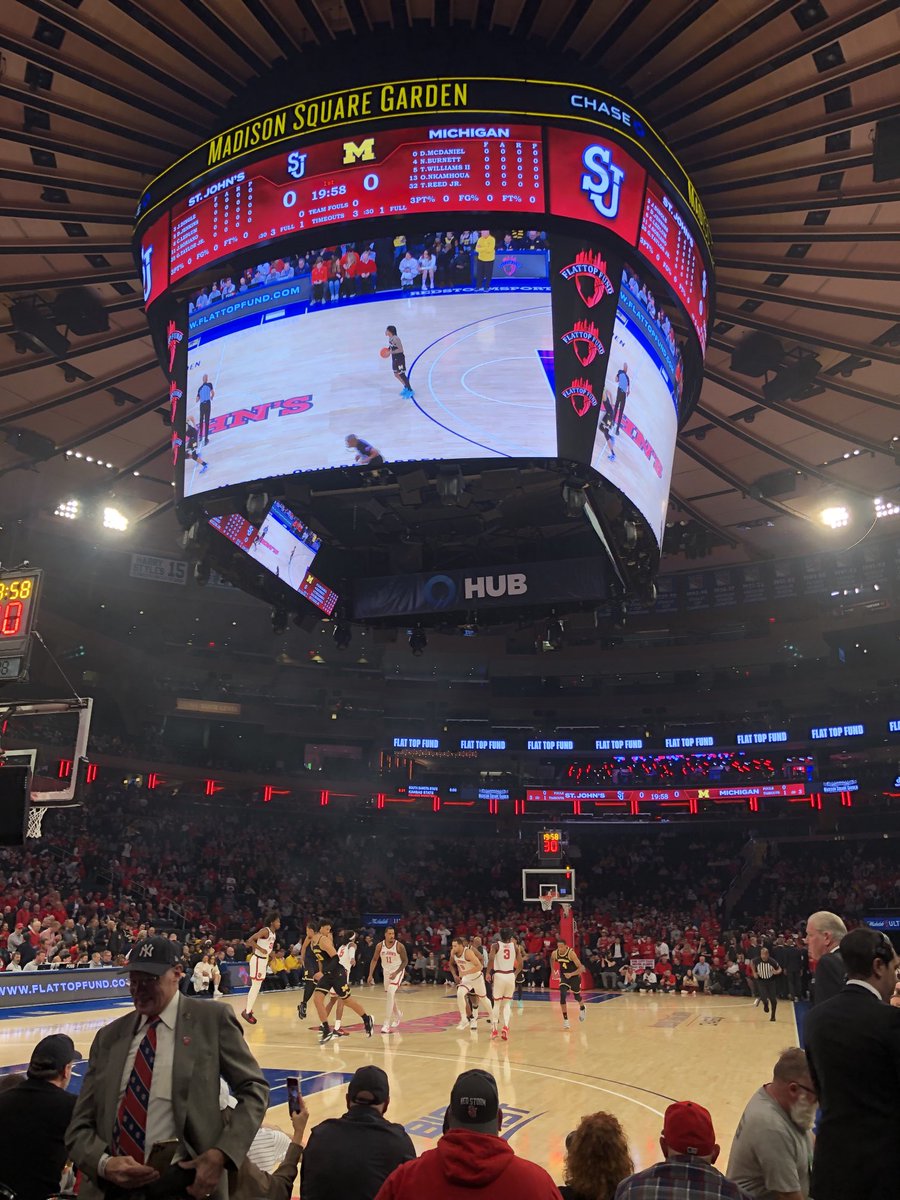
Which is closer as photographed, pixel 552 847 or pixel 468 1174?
pixel 468 1174

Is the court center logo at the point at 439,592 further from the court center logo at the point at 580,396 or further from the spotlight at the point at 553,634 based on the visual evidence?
the court center logo at the point at 580,396

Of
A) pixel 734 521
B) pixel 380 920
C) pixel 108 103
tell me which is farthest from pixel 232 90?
pixel 380 920

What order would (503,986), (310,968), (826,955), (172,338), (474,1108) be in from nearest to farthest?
(474,1108) → (826,955) → (172,338) → (503,986) → (310,968)

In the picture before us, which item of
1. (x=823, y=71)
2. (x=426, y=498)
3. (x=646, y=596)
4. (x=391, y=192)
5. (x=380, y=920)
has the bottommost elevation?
(x=380, y=920)

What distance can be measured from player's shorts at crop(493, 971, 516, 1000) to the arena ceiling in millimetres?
11432

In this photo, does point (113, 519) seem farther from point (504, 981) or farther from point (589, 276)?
point (589, 276)

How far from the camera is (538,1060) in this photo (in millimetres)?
13609

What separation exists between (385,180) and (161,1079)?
9.34 meters

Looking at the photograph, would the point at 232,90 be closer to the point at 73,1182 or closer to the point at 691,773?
the point at 73,1182

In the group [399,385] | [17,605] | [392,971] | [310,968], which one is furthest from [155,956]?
[310,968]

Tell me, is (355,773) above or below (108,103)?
below

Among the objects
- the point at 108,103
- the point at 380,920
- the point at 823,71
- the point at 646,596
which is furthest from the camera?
the point at 380,920

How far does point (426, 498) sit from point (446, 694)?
110 ft

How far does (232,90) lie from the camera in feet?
36.4
